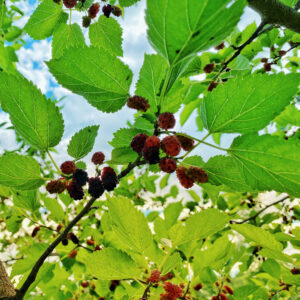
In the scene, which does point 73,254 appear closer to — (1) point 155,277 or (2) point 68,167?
(1) point 155,277

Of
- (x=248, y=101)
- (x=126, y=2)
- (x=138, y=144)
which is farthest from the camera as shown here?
(x=126, y=2)

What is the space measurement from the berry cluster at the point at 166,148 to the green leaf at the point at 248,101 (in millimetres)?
94

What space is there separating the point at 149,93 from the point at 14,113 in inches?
12.9

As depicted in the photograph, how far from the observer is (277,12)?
75 centimetres

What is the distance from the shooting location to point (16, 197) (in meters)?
0.99

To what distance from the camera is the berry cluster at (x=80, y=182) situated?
2.19ft

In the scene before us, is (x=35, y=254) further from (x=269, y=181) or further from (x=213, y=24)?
(x=213, y=24)

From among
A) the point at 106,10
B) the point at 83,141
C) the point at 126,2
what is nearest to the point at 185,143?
the point at 83,141

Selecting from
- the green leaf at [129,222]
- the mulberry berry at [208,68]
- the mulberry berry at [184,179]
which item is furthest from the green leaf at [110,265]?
the mulberry berry at [208,68]

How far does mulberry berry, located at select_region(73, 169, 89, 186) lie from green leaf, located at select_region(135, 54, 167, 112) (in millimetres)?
290

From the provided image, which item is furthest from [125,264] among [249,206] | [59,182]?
[249,206]

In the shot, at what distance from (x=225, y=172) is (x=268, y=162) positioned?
0.14 meters

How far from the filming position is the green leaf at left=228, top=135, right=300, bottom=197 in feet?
1.64

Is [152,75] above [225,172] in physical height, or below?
above
